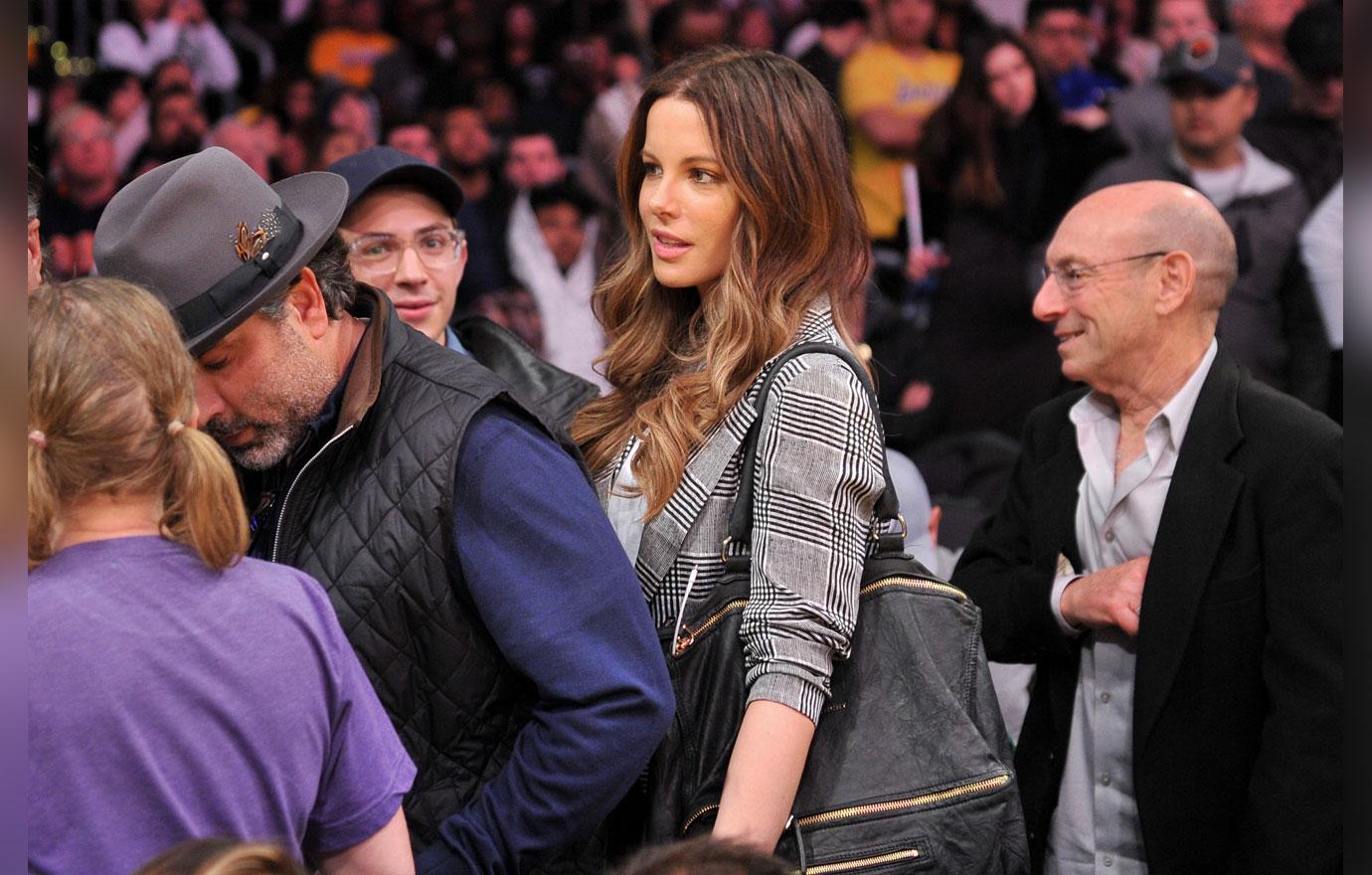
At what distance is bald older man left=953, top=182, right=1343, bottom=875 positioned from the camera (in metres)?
2.48

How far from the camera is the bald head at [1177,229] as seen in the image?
9.42 ft

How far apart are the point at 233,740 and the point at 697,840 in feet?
1.56

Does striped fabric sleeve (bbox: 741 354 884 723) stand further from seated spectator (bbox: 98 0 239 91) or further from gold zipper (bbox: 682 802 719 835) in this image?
seated spectator (bbox: 98 0 239 91)

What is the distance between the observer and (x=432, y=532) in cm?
195

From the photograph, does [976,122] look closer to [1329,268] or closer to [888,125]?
[888,125]

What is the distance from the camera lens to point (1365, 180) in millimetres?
958

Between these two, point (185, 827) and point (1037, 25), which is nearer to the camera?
point (185, 827)

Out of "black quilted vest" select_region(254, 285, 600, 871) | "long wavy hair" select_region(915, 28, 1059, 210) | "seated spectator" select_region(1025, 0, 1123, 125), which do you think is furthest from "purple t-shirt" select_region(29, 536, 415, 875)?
"seated spectator" select_region(1025, 0, 1123, 125)

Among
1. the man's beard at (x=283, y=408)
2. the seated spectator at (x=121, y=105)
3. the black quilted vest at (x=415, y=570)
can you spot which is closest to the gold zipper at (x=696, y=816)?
the black quilted vest at (x=415, y=570)

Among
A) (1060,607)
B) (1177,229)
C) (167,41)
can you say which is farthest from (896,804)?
(167,41)

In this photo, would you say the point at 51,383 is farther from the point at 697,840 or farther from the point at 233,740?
the point at 697,840

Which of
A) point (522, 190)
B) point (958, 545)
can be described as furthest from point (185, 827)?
point (522, 190)

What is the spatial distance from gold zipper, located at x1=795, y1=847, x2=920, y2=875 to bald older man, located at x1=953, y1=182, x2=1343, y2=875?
0.72m

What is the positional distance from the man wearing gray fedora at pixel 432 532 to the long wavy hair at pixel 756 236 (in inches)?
12.0
